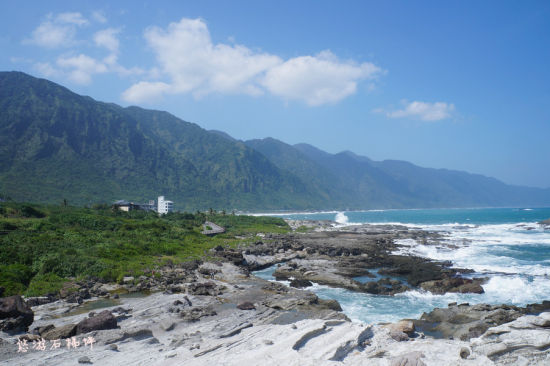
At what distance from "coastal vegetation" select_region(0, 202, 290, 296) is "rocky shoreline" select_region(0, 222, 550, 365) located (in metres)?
2.22

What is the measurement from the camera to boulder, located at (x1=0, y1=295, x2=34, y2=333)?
1427 centimetres

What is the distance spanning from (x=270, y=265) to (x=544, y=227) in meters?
91.8

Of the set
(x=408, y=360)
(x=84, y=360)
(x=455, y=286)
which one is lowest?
(x=455, y=286)

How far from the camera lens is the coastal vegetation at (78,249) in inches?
910

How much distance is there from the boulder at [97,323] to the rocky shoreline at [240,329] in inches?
1.7

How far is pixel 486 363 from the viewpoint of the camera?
1134cm

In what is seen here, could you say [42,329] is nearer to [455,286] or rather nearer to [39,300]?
[39,300]

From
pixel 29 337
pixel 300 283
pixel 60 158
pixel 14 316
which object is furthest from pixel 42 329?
pixel 60 158

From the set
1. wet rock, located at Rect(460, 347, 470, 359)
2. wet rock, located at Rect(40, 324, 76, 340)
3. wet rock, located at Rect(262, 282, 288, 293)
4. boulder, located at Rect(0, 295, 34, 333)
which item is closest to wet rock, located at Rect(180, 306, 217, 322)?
wet rock, located at Rect(40, 324, 76, 340)

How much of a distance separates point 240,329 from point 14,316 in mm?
10376

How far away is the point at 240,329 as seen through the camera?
16.0m

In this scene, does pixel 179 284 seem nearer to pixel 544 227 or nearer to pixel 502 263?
pixel 502 263

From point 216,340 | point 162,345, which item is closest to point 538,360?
point 216,340

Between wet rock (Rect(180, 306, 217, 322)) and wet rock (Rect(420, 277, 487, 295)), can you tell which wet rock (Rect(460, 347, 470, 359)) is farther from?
wet rock (Rect(420, 277, 487, 295))
